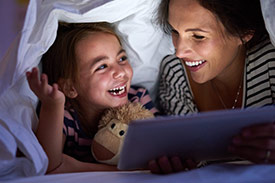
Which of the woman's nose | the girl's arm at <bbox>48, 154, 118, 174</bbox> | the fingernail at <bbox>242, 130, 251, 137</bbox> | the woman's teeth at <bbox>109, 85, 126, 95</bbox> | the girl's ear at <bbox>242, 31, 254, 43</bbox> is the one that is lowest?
the girl's arm at <bbox>48, 154, 118, 174</bbox>

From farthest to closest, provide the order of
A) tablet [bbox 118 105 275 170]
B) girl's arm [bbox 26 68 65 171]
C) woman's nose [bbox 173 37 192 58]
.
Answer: woman's nose [bbox 173 37 192 58]
girl's arm [bbox 26 68 65 171]
tablet [bbox 118 105 275 170]

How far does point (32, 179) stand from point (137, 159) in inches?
9.8

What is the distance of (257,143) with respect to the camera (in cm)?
73

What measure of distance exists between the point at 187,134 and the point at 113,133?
1.22 ft

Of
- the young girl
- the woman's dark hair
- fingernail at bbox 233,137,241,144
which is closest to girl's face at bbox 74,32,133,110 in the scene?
the young girl

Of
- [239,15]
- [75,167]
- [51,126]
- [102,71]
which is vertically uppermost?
[239,15]

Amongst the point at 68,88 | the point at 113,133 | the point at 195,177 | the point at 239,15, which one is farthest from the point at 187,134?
the point at 68,88

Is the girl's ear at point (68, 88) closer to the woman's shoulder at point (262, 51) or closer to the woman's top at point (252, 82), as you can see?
the woman's top at point (252, 82)

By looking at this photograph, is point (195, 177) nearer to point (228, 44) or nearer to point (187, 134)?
point (187, 134)

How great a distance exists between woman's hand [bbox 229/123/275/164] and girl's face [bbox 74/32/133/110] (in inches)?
18.5

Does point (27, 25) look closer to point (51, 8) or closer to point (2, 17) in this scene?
point (51, 8)

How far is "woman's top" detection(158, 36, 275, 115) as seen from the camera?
1.06 m

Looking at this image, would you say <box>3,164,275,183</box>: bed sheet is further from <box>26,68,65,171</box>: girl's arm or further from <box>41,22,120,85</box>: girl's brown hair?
<box>41,22,120,85</box>: girl's brown hair

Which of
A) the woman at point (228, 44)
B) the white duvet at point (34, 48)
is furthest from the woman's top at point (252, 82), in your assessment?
the white duvet at point (34, 48)
